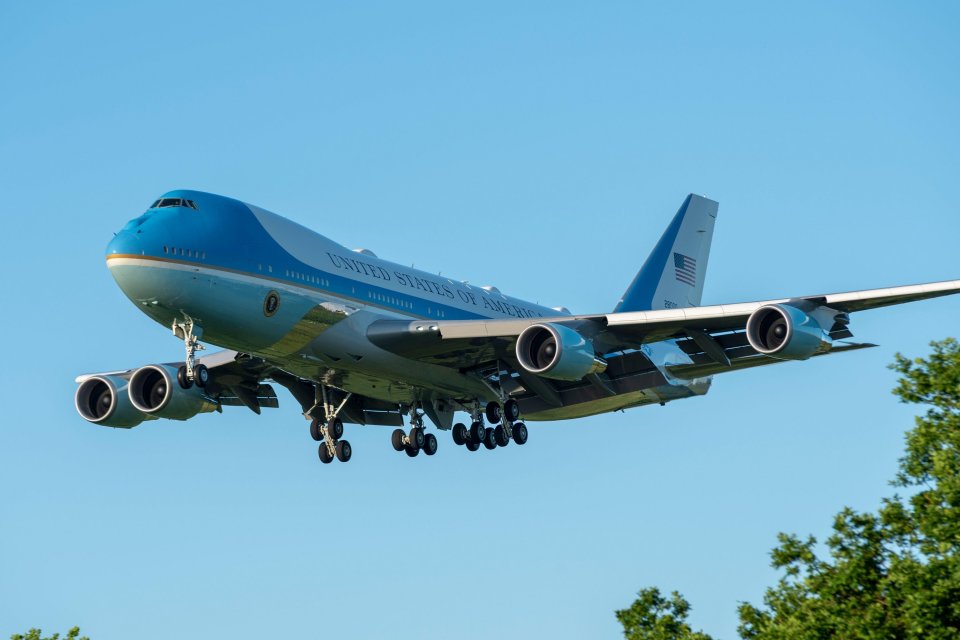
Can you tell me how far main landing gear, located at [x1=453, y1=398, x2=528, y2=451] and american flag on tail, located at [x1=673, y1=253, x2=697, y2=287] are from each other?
38.2ft

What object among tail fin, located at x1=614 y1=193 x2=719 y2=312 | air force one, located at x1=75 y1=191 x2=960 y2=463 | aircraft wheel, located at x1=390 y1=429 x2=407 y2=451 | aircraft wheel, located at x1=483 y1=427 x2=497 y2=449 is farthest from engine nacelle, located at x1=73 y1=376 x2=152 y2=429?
tail fin, located at x1=614 y1=193 x2=719 y2=312

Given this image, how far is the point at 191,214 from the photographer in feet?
124

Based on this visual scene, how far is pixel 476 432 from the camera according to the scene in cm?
4650

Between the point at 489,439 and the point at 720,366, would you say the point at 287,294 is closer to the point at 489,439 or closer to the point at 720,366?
the point at 489,439

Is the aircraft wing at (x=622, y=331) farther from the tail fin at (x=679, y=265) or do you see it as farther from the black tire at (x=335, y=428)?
the tail fin at (x=679, y=265)

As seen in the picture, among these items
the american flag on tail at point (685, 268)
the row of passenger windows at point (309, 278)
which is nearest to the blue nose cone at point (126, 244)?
the row of passenger windows at point (309, 278)

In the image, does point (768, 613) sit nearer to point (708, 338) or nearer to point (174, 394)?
point (708, 338)

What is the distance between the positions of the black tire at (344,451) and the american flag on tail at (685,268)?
16.0 metres

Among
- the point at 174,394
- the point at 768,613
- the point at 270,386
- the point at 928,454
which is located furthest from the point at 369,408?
the point at 928,454

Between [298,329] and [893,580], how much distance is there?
16.7 meters

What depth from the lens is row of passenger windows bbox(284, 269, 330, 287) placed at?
1554 inches

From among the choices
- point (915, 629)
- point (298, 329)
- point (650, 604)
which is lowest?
point (915, 629)

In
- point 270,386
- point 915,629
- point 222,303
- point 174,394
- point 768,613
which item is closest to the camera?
point 915,629

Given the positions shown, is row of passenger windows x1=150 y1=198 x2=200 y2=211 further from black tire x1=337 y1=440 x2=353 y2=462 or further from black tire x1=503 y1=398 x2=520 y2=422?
black tire x1=503 y1=398 x2=520 y2=422
